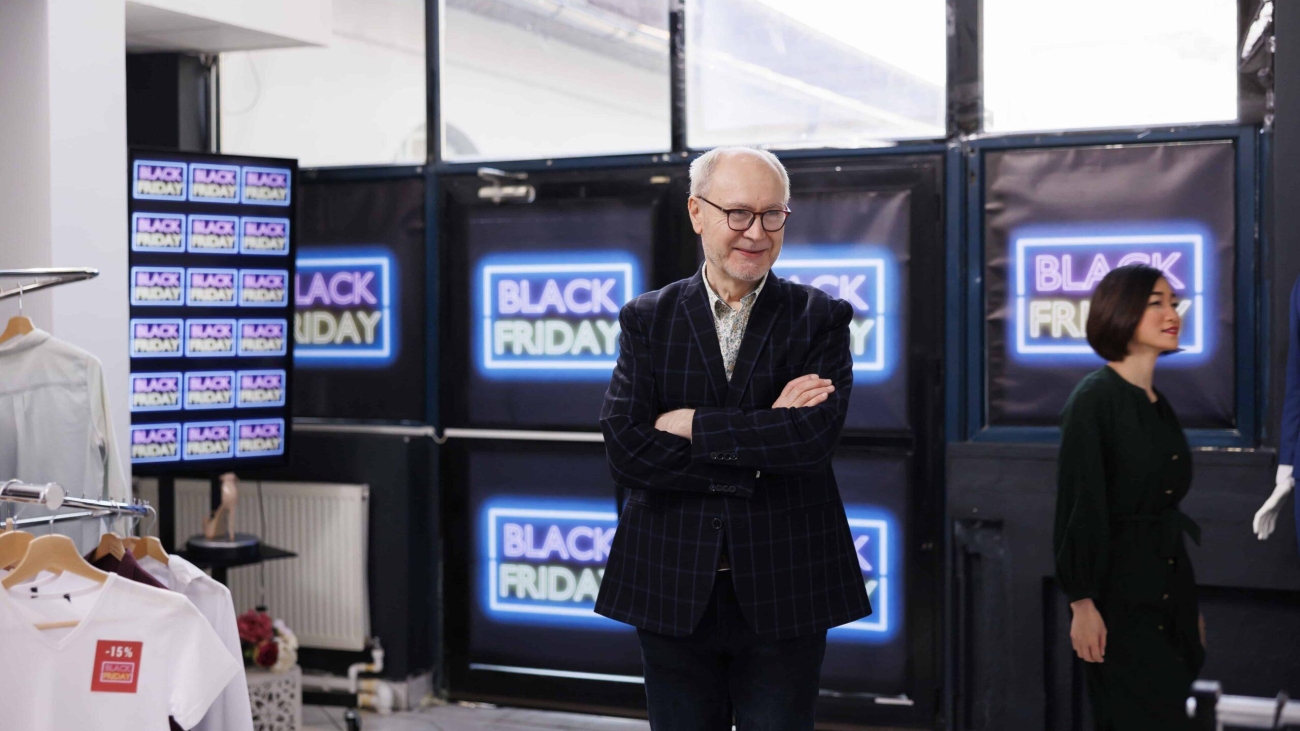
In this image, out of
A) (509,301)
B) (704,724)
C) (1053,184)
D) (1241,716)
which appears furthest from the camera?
(509,301)

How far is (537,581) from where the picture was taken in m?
4.96

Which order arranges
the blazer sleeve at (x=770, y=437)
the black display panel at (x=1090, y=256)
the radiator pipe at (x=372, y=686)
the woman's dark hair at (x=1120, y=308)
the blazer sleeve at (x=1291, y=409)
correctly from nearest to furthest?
Result: the blazer sleeve at (x=770, y=437) < the woman's dark hair at (x=1120, y=308) < the blazer sleeve at (x=1291, y=409) < the black display panel at (x=1090, y=256) < the radiator pipe at (x=372, y=686)

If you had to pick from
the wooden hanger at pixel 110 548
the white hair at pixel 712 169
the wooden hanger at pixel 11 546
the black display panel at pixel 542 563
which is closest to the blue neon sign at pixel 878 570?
the black display panel at pixel 542 563

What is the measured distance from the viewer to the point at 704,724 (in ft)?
7.84

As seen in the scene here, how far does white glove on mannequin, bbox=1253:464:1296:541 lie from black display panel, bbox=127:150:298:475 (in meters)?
3.29

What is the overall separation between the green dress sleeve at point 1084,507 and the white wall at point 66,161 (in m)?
2.62

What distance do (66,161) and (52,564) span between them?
1797 millimetres

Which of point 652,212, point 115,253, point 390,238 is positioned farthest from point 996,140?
point 115,253

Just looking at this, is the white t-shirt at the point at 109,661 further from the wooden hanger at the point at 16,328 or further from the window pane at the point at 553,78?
the window pane at the point at 553,78

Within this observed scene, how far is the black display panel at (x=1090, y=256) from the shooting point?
13.5 ft

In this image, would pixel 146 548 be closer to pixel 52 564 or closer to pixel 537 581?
pixel 52 564

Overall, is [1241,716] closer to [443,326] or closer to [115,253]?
[443,326]

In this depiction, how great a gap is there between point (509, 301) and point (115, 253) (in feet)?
5.03

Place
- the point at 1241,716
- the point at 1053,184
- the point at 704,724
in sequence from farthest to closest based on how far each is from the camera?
the point at 1053,184 < the point at 1241,716 < the point at 704,724
